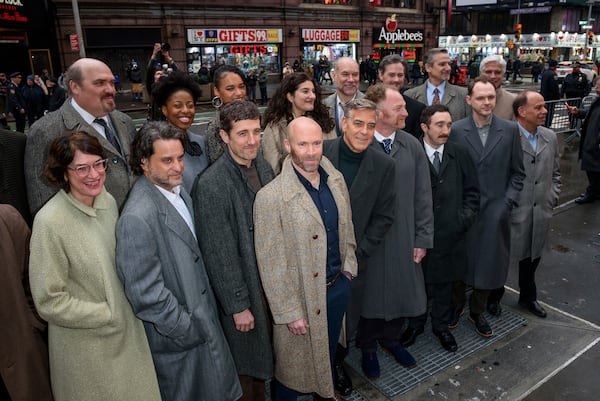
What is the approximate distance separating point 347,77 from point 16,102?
14893 mm

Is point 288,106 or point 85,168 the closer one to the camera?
point 85,168

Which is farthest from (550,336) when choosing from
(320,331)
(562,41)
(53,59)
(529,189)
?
(562,41)

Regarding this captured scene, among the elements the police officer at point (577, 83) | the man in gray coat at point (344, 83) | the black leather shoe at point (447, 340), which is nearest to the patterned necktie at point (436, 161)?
the man in gray coat at point (344, 83)

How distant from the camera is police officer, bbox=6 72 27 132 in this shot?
15.3 meters

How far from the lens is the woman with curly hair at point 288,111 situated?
14.6ft

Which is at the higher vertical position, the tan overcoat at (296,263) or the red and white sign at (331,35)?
the red and white sign at (331,35)

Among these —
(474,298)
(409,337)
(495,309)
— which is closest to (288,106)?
(409,337)

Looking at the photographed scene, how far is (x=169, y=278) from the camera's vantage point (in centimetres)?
285

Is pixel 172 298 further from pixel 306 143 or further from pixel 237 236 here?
pixel 306 143

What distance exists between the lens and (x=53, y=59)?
24.1 metres

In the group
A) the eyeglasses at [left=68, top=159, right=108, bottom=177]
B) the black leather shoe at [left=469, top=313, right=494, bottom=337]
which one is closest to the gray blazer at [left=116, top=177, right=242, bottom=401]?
the eyeglasses at [left=68, top=159, right=108, bottom=177]

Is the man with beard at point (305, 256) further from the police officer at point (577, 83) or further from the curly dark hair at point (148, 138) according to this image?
the police officer at point (577, 83)

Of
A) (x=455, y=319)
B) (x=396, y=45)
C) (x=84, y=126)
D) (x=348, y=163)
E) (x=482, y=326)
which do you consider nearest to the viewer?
(x=84, y=126)

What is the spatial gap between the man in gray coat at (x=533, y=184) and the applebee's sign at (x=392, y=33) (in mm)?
32902
